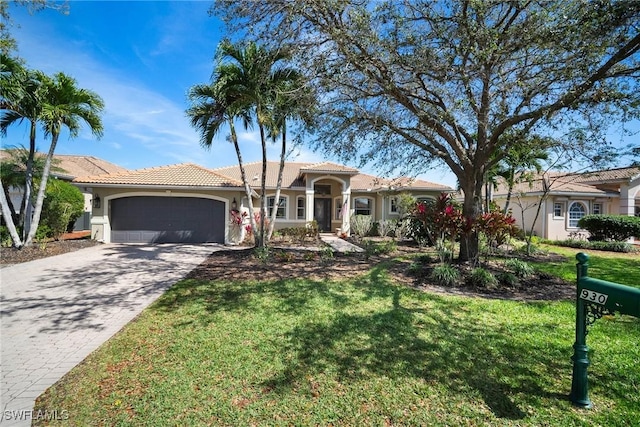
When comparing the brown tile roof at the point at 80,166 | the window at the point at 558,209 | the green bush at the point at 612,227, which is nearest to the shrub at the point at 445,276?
the green bush at the point at 612,227

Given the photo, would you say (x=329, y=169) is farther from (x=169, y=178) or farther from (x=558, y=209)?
(x=558, y=209)

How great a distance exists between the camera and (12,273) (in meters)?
8.58

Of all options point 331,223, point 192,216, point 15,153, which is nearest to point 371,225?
point 331,223

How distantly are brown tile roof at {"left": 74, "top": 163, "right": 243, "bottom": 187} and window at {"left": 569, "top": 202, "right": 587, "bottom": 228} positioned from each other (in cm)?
2258

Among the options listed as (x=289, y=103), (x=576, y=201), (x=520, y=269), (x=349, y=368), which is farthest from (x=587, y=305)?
(x=576, y=201)

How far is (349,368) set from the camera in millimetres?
3709

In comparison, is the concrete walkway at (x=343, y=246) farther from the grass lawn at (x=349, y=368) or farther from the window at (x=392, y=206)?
the grass lawn at (x=349, y=368)

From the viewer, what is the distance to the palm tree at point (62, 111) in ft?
37.6

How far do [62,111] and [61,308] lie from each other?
952 cm

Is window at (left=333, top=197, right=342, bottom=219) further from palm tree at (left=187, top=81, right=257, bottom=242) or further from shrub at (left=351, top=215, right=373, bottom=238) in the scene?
palm tree at (left=187, top=81, right=257, bottom=242)

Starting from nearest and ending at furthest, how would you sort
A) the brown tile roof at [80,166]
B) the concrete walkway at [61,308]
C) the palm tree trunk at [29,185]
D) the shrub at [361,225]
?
the concrete walkway at [61,308] < the palm tree trunk at [29,185] < the shrub at [361,225] < the brown tile roof at [80,166]

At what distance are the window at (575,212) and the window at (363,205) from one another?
1394cm

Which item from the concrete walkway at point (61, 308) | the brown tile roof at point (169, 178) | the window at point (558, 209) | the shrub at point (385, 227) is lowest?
the concrete walkway at point (61, 308)

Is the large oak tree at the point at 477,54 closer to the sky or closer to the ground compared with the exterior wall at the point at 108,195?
closer to the sky
